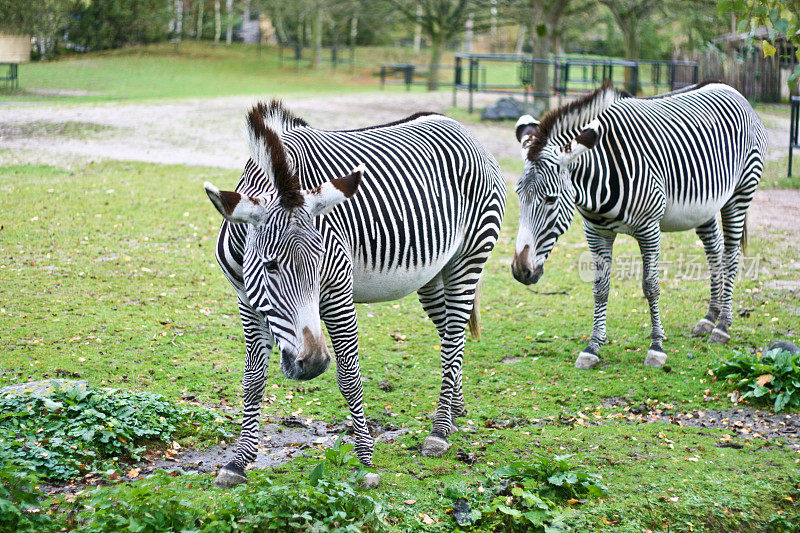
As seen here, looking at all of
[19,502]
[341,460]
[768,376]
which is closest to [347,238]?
[341,460]

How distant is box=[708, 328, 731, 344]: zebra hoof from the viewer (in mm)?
7051

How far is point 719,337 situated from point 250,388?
4.80 meters

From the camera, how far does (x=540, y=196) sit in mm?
5727

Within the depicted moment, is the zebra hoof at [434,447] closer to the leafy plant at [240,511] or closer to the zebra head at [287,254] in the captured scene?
the leafy plant at [240,511]

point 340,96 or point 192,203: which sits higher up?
point 340,96

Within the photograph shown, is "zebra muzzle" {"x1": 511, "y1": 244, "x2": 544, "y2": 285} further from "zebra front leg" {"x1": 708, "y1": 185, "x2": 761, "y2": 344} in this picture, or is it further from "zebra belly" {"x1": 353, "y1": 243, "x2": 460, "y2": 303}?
"zebra front leg" {"x1": 708, "y1": 185, "x2": 761, "y2": 344}

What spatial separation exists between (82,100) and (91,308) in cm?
1616

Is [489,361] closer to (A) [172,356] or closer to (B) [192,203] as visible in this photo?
(A) [172,356]

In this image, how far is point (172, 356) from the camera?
6.35 metres

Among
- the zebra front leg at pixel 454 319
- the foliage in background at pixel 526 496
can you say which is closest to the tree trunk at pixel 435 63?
the zebra front leg at pixel 454 319

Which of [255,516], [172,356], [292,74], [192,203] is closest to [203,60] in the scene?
[292,74]

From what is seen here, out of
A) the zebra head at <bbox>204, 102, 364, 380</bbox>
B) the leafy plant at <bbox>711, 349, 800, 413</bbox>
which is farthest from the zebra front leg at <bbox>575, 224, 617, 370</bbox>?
the zebra head at <bbox>204, 102, 364, 380</bbox>

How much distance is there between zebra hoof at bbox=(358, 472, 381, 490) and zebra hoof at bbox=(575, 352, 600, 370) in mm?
2917

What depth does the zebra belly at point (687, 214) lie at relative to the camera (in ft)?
22.1
